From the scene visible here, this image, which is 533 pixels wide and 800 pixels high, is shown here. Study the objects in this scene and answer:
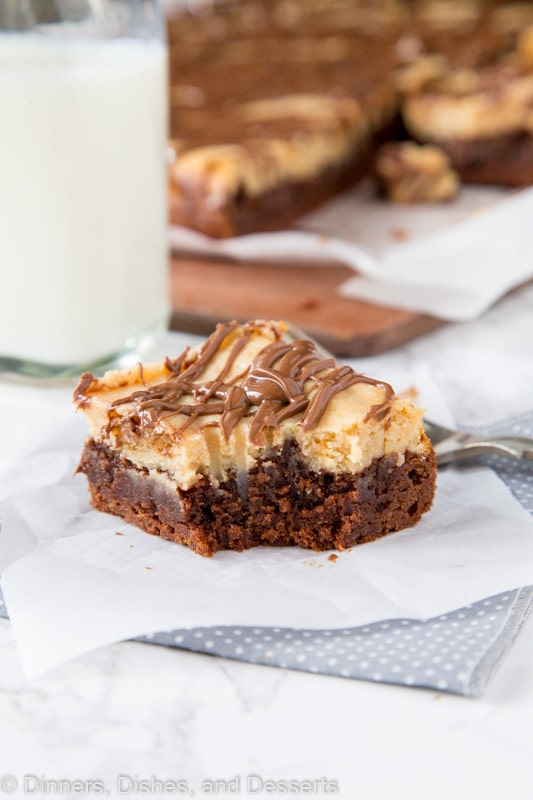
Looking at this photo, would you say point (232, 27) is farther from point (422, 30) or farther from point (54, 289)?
point (54, 289)

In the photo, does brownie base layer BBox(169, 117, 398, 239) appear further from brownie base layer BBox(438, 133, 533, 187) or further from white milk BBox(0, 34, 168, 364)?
white milk BBox(0, 34, 168, 364)

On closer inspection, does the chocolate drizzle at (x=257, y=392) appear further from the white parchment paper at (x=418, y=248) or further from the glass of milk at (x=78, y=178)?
the white parchment paper at (x=418, y=248)

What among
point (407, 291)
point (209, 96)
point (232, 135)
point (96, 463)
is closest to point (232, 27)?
point (209, 96)

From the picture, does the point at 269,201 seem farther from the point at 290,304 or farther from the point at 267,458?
the point at 267,458

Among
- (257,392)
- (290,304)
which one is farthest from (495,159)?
(257,392)

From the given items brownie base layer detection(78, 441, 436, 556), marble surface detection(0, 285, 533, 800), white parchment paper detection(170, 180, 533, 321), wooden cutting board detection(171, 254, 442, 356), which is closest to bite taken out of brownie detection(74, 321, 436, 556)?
brownie base layer detection(78, 441, 436, 556)
